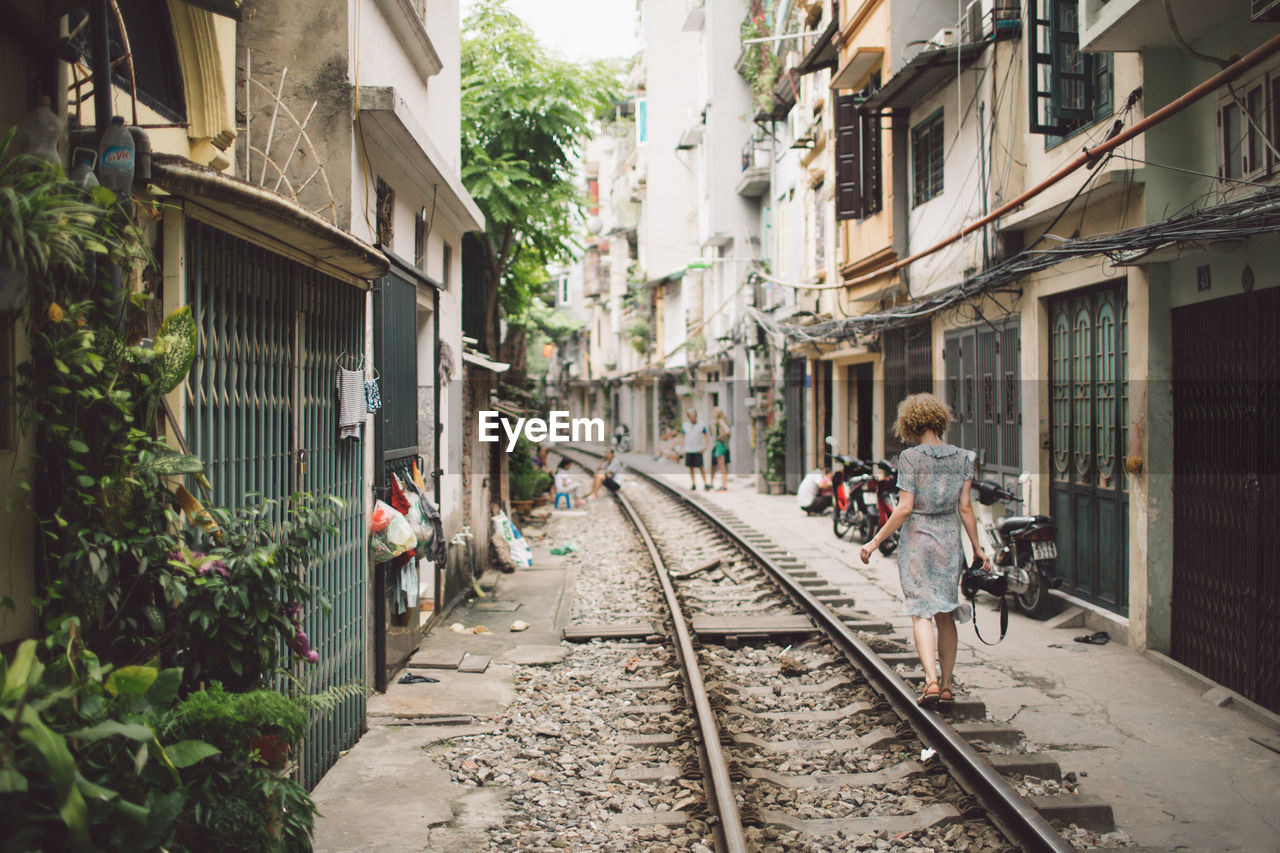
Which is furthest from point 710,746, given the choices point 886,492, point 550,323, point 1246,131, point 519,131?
point 550,323

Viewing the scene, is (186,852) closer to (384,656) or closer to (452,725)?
(452,725)

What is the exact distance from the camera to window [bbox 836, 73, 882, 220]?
1554 cm

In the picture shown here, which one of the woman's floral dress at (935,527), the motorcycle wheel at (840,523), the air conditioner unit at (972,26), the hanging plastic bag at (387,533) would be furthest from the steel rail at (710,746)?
the air conditioner unit at (972,26)

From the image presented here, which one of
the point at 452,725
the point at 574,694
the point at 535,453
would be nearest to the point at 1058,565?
the point at 574,694

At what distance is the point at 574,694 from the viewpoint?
24.3ft

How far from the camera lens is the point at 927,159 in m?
14.1

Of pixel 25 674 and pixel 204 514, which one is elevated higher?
pixel 204 514

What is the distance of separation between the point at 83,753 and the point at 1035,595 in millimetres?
8414

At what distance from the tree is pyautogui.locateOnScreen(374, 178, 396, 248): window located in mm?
7868

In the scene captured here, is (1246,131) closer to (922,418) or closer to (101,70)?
(922,418)

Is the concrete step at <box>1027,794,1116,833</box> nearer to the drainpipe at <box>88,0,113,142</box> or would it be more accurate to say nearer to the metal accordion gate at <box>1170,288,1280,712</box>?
the metal accordion gate at <box>1170,288,1280,712</box>

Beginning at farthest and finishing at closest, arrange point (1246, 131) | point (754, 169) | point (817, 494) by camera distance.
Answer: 1. point (754, 169)
2. point (817, 494)
3. point (1246, 131)

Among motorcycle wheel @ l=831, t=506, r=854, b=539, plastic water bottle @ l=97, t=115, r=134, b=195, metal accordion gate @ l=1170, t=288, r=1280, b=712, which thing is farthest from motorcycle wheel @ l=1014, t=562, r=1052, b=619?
plastic water bottle @ l=97, t=115, r=134, b=195

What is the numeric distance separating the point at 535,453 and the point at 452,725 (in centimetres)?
1493
